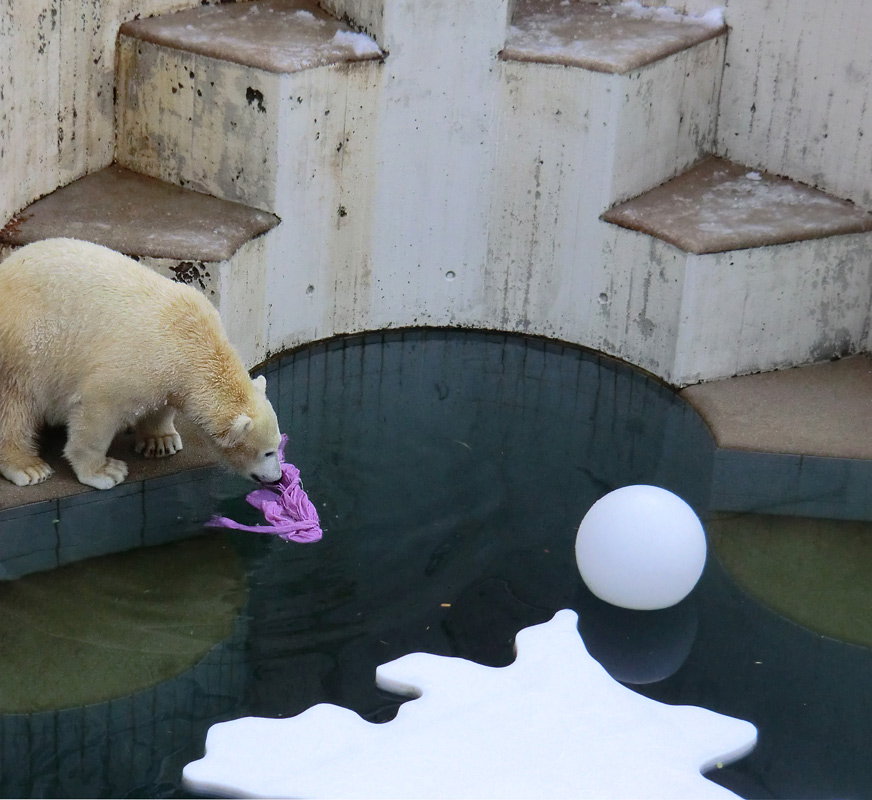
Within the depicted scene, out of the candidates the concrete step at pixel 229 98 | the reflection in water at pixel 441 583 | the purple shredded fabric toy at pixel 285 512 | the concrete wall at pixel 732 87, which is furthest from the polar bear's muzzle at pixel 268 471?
the concrete wall at pixel 732 87

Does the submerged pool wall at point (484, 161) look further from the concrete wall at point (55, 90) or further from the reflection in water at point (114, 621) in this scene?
the reflection in water at point (114, 621)

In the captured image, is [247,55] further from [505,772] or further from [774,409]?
[505,772]

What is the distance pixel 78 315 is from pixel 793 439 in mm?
3120

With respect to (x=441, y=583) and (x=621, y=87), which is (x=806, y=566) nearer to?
(x=441, y=583)

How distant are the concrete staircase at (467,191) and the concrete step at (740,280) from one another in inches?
0.4

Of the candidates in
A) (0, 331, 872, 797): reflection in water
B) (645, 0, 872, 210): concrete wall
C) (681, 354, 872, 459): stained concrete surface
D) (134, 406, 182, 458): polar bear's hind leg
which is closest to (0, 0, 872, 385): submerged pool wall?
(645, 0, 872, 210): concrete wall

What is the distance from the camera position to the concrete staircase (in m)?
6.46

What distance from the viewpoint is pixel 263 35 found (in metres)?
6.68

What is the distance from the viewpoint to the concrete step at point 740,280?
6.55 m

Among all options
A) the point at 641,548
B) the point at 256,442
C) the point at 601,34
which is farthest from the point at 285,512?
the point at 601,34

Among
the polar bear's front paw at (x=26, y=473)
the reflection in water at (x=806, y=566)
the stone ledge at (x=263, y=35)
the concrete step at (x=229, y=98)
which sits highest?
the stone ledge at (x=263, y=35)

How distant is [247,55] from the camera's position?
6.36m

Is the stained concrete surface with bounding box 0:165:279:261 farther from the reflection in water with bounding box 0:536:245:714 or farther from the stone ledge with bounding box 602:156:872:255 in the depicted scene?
the stone ledge with bounding box 602:156:872:255

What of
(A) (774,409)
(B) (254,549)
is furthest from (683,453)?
(B) (254,549)
